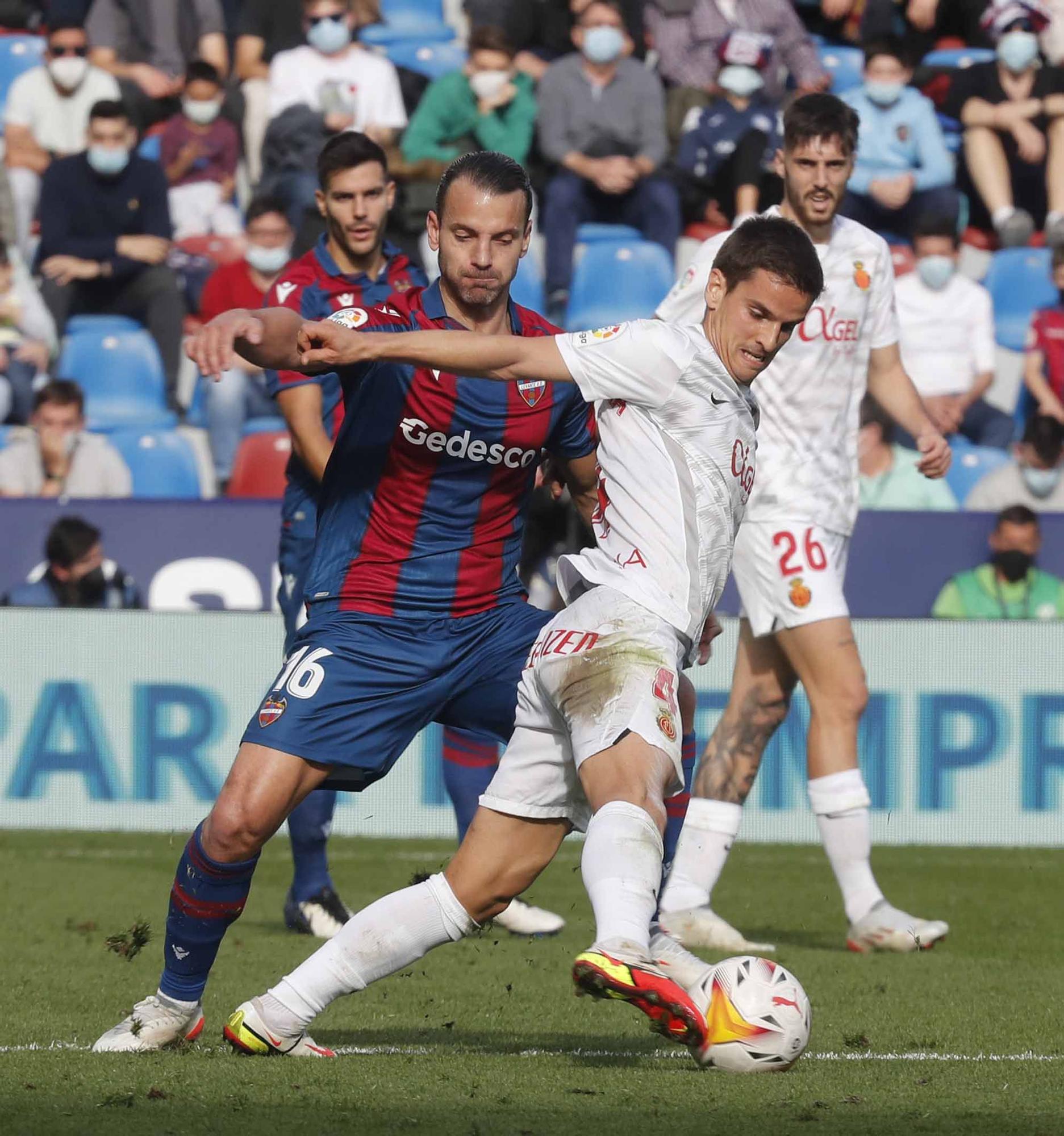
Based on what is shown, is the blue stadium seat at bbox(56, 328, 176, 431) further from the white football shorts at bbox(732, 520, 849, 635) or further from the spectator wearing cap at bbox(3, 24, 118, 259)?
the white football shorts at bbox(732, 520, 849, 635)

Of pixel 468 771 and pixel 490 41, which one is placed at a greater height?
pixel 490 41

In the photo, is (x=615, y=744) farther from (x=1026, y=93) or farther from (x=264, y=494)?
(x=1026, y=93)

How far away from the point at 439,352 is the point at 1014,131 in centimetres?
1145

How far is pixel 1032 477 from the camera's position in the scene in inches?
474

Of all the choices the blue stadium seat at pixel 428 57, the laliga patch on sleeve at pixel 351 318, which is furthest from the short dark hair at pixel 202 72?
the laliga patch on sleeve at pixel 351 318

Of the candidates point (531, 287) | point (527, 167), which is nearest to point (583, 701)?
point (531, 287)

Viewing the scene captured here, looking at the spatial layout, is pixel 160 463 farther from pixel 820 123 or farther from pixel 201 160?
pixel 820 123

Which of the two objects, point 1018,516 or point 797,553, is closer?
point 797,553

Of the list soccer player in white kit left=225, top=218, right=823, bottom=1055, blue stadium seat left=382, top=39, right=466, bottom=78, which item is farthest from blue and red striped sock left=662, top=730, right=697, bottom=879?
blue stadium seat left=382, top=39, right=466, bottom=78

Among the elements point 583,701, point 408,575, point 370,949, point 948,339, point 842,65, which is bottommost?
point 370,949

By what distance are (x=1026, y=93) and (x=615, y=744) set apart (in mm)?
11797

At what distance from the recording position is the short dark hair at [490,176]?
4.72 m

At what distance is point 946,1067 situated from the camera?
4.61 m

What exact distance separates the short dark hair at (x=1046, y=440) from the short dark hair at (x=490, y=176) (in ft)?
25.6
